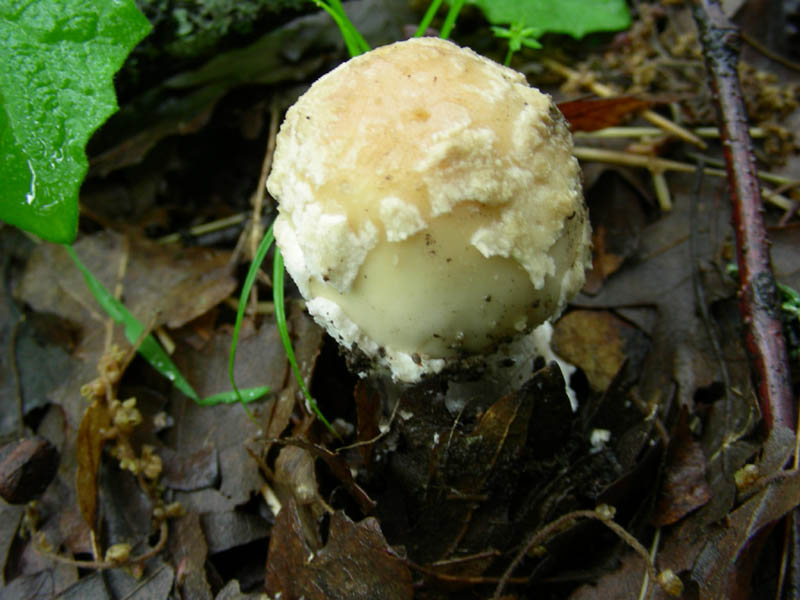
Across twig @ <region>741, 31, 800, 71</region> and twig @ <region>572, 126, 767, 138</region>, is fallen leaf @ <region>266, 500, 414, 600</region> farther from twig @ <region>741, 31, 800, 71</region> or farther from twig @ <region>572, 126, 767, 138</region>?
twig @ <region>741, 31, 800, 71</region>

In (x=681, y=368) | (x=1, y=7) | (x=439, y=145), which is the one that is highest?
(x=439, y=145)

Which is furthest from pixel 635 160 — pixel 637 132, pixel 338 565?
pixel 338 565

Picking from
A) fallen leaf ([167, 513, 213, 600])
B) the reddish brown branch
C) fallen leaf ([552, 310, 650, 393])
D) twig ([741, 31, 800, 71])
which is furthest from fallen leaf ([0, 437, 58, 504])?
twig ([741, 31, 800, 71])

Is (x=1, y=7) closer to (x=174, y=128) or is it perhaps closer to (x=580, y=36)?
(x=174, y=128)

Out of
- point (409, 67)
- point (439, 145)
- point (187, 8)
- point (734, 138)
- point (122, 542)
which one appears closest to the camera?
point (439, 145)

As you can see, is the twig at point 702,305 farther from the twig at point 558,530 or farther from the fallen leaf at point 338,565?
the fallen leaf at point 338,565

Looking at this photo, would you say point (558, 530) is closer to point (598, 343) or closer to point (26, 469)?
point (598, 343)

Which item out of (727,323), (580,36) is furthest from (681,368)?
(580,36)
